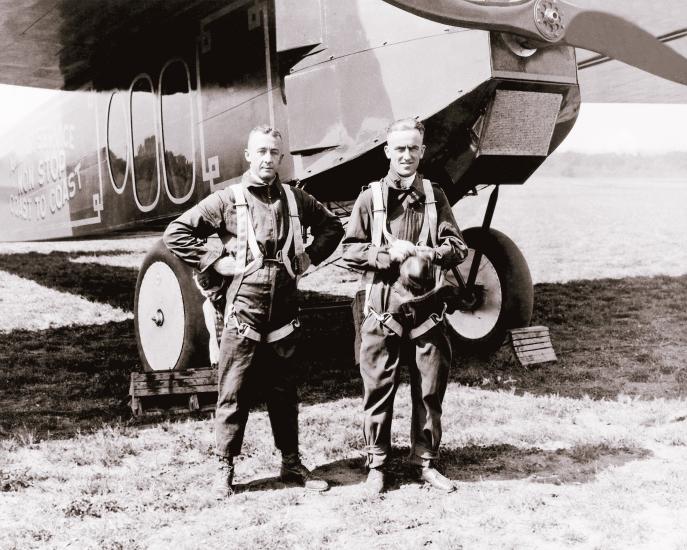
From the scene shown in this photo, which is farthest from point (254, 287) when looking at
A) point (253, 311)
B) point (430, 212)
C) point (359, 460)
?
point (359, 460)

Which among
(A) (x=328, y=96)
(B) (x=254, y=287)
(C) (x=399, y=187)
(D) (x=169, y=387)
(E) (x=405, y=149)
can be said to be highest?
(A) (x=328, y=96)

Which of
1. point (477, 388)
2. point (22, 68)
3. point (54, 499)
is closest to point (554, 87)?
point (477, 388)

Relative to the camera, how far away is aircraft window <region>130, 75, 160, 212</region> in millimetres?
6812

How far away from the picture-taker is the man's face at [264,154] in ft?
10.9

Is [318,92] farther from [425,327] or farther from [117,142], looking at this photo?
[117,142]

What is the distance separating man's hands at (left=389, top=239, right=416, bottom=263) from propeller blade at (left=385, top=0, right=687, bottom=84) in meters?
1.53

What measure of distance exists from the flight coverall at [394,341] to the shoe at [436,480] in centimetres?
5

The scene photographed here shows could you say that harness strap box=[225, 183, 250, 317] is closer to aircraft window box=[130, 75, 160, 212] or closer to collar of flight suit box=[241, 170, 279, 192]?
collar of flight suit box=[241, 170, 279, 192]

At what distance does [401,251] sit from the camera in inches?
125

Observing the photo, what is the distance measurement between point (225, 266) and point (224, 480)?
975 millimetres

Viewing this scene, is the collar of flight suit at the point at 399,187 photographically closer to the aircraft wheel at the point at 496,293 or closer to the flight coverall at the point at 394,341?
the flight coverall at the point at 394,341

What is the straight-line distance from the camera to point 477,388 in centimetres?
533

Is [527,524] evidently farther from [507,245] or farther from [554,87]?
[507,245]

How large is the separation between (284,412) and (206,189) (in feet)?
10.1
